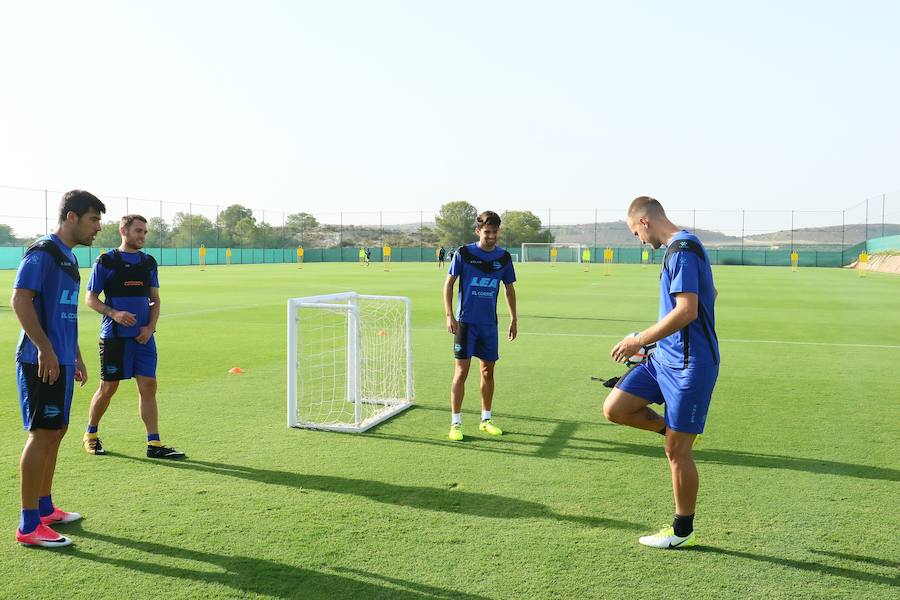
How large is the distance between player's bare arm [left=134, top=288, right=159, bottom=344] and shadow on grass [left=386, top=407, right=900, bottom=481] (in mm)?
2087

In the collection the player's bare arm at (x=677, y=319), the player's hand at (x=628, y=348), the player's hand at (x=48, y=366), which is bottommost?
the player's hand at (x=48, y=366)

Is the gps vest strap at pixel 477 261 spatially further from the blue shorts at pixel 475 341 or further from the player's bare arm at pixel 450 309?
the blue shorts at pixel 475 341

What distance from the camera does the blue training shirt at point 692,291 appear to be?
4.13 metres

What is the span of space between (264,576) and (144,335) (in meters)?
2.87

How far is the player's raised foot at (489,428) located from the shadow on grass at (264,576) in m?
3.08

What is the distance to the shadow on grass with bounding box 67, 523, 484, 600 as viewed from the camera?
12.4 ft

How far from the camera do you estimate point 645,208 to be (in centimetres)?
447

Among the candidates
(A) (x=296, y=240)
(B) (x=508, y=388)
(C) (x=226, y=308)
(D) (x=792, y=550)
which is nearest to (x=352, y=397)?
(B) (x=508, y=388)

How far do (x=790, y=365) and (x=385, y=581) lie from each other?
8.72 metres

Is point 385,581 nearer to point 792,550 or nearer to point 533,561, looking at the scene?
point 533,561

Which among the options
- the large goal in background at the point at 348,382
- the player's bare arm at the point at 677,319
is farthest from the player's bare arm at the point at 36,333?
the player's bare arm at the point at 677,319

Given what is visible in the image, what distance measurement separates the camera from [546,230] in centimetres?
9075

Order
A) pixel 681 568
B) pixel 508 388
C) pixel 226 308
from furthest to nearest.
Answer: pixel 226 308 < pixel 508 388 < pixel 681 568

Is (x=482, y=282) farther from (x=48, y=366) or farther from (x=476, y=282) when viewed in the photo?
(x=48, y=366)
